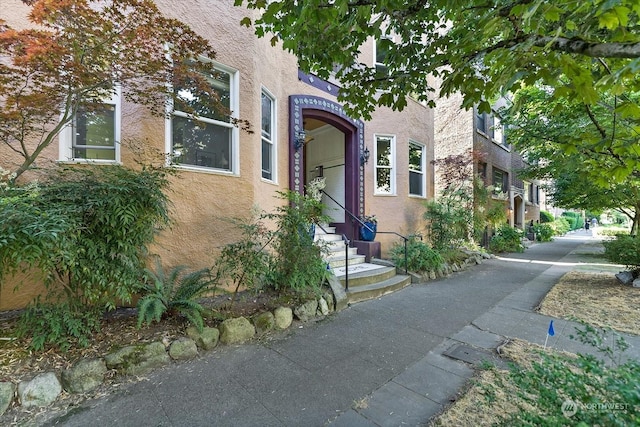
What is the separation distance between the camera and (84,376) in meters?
2.59

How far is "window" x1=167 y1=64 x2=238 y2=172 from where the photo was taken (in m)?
4.39

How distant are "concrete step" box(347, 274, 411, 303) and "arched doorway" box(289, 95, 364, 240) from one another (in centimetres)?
190

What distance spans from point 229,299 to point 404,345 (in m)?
2.58

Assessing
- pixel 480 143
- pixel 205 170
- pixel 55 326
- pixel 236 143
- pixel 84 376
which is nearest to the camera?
pixel 84 376

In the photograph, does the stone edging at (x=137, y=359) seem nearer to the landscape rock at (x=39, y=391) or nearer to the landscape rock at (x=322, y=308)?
the landscape rock at (x=39, y=391)

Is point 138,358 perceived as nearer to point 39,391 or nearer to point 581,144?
point 39,391

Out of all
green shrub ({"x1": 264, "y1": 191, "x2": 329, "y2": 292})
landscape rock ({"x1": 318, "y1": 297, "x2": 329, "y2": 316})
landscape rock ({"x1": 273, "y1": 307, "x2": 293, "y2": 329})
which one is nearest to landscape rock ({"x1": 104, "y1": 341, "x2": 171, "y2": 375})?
landscape rock ({"x1": 273, "y1": 307, "x2": 293, "y2": 329})

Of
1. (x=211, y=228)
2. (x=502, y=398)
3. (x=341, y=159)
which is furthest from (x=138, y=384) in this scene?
(x=341, y=159)

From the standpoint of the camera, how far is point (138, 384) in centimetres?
268

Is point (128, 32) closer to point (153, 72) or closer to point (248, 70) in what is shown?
point (153, 72)

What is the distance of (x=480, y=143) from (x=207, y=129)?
10.3 m

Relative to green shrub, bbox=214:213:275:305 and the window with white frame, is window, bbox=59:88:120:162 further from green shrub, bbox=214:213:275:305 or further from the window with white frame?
the window with white frame

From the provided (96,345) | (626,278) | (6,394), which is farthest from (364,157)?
(6,394)

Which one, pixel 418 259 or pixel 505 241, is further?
pixel 505 241
